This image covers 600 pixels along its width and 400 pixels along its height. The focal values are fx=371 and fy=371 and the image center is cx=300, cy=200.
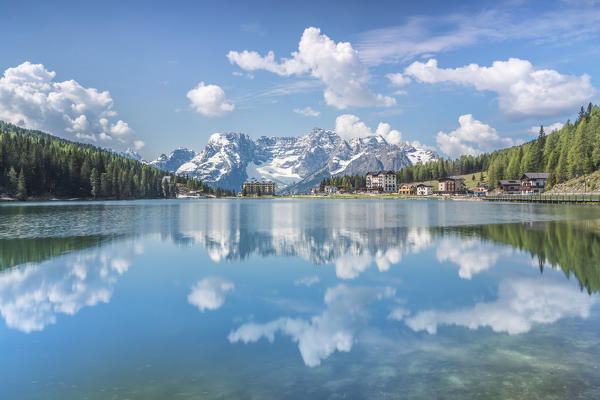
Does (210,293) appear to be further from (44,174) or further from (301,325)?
(44,174)

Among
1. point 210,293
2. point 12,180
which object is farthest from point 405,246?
point 12,180

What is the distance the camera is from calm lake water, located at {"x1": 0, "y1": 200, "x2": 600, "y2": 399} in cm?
933

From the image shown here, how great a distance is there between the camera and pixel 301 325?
13.8m

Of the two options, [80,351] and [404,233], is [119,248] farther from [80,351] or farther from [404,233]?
[404,233]

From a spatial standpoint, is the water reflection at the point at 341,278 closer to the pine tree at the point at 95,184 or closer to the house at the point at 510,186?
the pine tree at the point at 95,184

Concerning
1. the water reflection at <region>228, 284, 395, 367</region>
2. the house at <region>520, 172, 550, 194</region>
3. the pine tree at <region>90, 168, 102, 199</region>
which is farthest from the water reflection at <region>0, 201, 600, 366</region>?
the pine tree at <region>90, 168, 102, 199</region>

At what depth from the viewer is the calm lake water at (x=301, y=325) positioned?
9.33 m

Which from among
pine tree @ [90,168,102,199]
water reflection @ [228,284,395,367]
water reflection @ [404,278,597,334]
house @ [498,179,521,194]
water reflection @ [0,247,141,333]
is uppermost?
pine tree @ [90,168,102,199]

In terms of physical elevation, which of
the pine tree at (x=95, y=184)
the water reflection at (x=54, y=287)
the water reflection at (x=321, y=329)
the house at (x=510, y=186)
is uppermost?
the pine tree at (x=95, y=184)

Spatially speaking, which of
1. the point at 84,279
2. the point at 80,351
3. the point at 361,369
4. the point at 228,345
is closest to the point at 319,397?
the point at 361,369

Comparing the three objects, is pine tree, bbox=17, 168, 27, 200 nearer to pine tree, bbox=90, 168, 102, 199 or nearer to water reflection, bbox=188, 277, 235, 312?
pine tree, bbox=90, 168, 102, 199

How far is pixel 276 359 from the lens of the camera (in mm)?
10781

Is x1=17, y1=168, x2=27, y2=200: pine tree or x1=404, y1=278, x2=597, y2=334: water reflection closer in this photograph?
x1=404, y1=278, x2=597, y2=334: water reflection

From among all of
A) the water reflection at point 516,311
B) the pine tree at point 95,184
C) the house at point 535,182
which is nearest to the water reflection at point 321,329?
the water reflection at point 516,311
